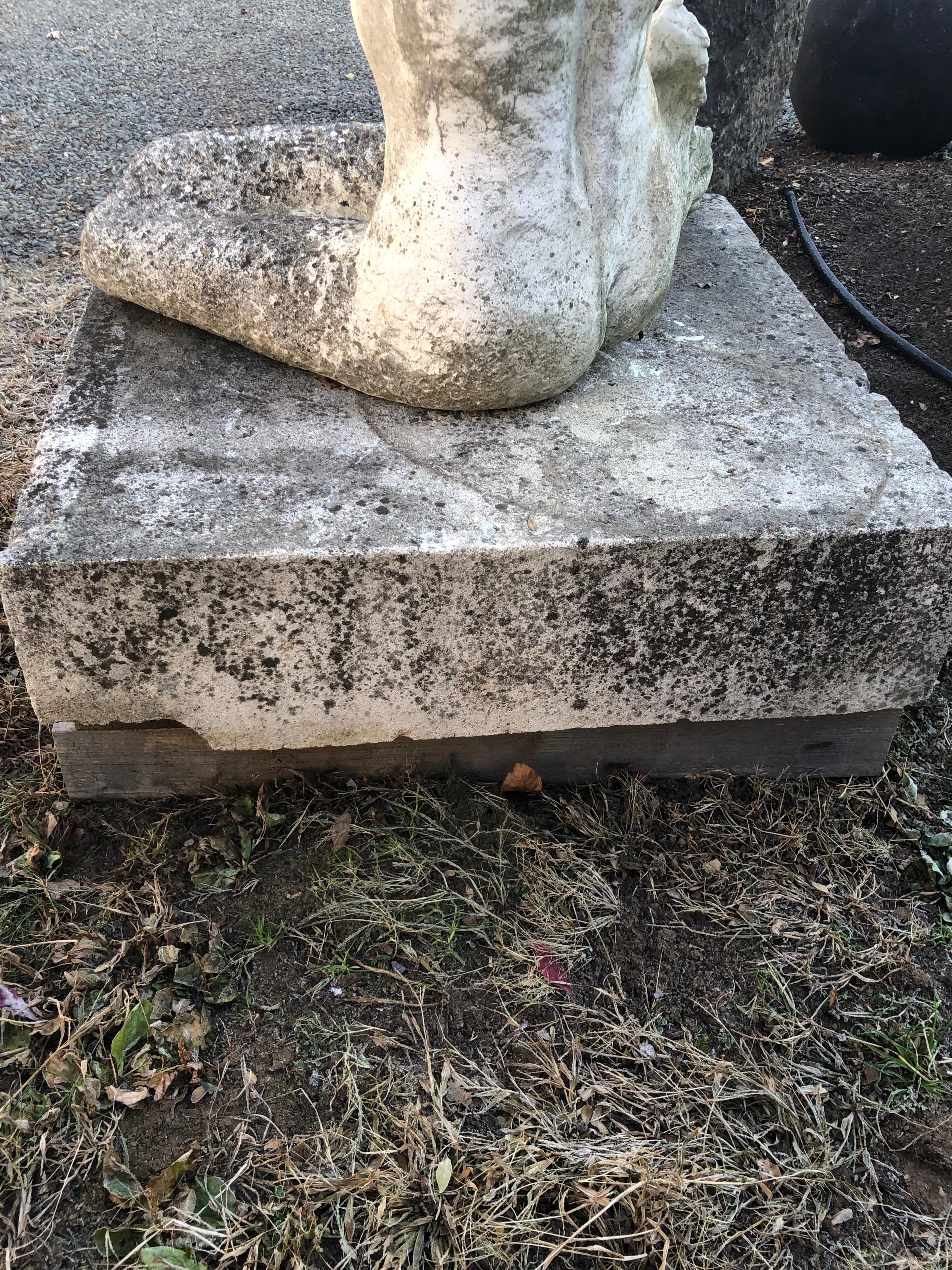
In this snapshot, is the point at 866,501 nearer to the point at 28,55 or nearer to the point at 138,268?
the point at 138,268

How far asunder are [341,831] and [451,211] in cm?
116

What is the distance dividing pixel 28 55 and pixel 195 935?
6.02 meters

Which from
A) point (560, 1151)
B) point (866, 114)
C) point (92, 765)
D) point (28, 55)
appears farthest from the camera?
point (28, 55)

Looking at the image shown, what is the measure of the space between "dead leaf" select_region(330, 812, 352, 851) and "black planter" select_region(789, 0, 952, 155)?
4.71 m

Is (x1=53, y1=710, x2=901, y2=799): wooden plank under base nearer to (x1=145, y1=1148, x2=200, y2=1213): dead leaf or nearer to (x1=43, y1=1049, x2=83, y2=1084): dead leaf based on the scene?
(x1=43, y1=1049, x2=83, y2=1084): dead leaf

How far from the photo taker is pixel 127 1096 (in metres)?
1.53

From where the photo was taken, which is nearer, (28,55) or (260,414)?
(260,414)

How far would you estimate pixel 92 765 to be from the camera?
6.23 feet

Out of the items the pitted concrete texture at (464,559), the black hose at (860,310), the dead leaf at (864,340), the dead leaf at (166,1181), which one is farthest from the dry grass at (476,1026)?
the dead leaf at (864,340)

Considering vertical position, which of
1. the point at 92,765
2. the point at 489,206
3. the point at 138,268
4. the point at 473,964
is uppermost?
the point at 489,206

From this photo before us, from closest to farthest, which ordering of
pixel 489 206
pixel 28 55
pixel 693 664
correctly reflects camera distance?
1. pixel 489 206
2. pixel 693 664
3. pixel 28 55

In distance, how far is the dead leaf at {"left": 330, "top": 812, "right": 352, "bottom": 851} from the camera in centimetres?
189

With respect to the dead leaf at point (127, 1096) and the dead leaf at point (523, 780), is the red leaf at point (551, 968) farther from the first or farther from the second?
the dead leaf at point (127, 1096)

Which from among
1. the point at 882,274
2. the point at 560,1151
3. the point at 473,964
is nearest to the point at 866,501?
the point at 473,964
